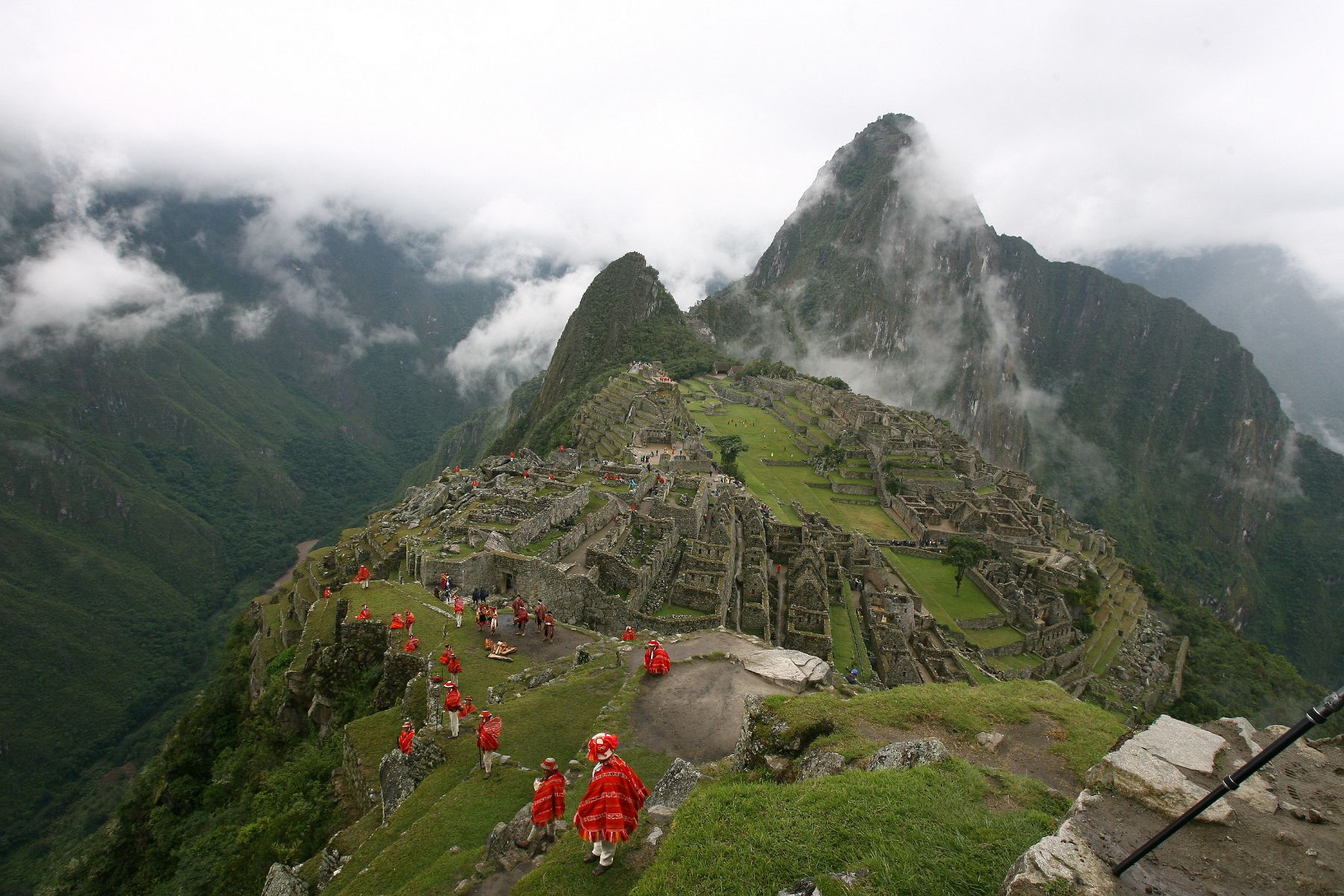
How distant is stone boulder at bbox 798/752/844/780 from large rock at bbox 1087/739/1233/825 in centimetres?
279

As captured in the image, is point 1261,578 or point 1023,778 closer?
point 1023,778

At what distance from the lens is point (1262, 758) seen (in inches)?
146

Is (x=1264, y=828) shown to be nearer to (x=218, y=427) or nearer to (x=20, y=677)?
(x=20, y=677)

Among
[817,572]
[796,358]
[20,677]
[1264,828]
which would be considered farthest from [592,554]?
[796,358]

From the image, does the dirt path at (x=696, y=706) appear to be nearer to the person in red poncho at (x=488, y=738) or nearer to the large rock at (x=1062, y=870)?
the person in red poncho at (x=488, y=738)

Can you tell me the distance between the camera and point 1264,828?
16.2ft

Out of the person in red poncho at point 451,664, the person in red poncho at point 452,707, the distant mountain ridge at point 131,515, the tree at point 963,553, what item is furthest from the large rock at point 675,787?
the distant mountain ridge at point 131,515

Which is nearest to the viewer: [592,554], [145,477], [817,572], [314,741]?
[314,741]

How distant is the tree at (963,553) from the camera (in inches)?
1724

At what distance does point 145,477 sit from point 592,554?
441 feet

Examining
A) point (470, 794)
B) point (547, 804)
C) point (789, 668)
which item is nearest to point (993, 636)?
point (789, 668)

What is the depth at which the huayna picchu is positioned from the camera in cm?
563

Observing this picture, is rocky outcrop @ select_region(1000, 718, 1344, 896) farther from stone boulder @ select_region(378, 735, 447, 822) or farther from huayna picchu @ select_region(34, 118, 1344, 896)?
stone boulder @ select_region(378, 735, 447, 822)

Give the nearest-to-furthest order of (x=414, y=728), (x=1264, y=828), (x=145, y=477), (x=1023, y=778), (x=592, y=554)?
1. (x=1264, y=828)
2. (x=1023, y=778)
3. (x=414, y=728)
4. (x=592, y=554)
5. (x=145, y=477)
